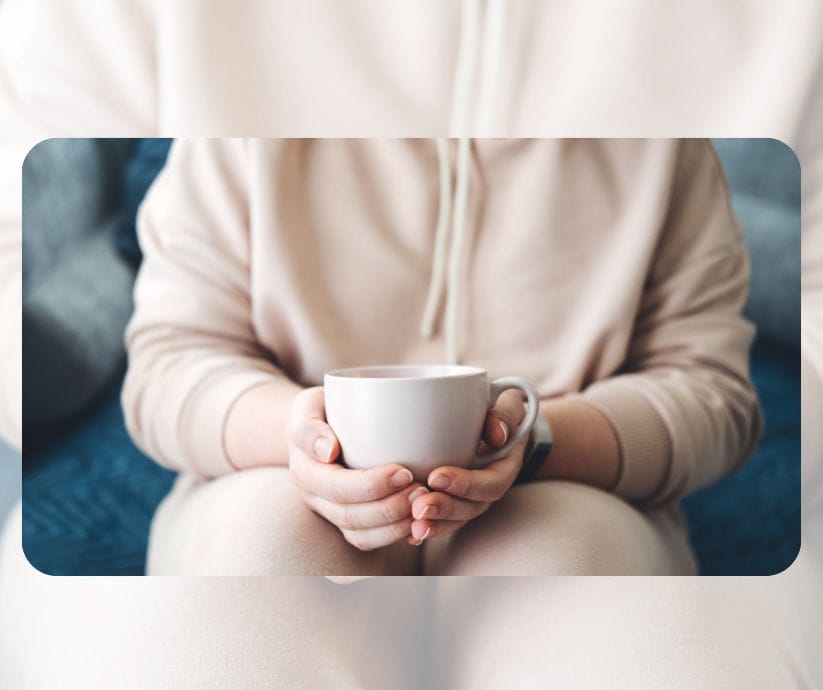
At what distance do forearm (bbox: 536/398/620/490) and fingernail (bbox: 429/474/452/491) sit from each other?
75 mm

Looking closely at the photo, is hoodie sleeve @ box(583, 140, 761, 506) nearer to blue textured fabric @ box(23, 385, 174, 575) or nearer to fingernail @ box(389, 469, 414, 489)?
fingernail @ box(389, 469, 414, 489)

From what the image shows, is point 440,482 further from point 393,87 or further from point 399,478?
point 393,87

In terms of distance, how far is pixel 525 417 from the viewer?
576 millimetres

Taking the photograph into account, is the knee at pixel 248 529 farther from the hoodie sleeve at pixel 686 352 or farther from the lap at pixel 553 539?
the hoodie sleeve at pixel 686 352

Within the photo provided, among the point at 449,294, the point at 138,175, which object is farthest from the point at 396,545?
the point at 138,175

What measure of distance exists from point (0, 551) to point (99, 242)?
23 centimetres

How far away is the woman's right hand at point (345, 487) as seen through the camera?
0.55 metres

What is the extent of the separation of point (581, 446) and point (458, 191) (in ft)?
0.60

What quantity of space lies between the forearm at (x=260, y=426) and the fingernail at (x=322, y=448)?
29 mm

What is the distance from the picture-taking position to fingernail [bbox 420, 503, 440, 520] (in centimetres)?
56

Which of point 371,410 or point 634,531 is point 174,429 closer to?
point 371,410

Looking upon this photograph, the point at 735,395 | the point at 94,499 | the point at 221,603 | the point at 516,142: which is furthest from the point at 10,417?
the point at 735,395

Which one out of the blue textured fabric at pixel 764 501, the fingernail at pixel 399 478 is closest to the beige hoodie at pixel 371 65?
the blue textured fabric at pixel 764 501

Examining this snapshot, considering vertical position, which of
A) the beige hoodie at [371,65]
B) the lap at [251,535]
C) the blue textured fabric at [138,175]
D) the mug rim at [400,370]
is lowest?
the lap at [251,535]
